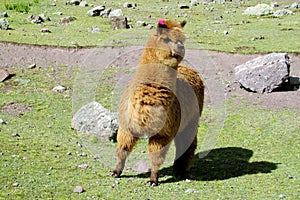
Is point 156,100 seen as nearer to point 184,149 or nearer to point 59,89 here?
point 184,149

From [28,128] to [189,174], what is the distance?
312 cm

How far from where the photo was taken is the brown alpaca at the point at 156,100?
5.90m

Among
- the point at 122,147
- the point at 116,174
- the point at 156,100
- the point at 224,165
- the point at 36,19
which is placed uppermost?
the point at 156,100

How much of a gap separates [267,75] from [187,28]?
21.4 ft

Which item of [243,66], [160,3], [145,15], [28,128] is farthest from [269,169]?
[160,3]

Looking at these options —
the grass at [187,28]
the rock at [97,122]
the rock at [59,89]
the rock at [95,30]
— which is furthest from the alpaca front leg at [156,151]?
the rock at [95,30]

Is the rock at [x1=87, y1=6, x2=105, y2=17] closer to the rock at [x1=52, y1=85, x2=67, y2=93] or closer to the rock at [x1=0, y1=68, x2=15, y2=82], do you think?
the rock at [x1=0, y1=68, x2=15, y2=82]

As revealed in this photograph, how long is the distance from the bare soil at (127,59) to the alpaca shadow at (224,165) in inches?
126

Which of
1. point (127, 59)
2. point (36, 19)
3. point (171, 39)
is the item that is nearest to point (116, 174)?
point (171, 39)

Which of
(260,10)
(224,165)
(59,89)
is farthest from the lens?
(260,10)

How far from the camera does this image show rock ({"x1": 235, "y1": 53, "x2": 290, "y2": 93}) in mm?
11312

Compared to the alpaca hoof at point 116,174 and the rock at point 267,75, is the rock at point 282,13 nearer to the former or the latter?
the rock at point 267,75

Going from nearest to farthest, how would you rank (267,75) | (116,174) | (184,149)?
(116,174)
(184,149)
(267,75)

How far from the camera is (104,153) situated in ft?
25.7
